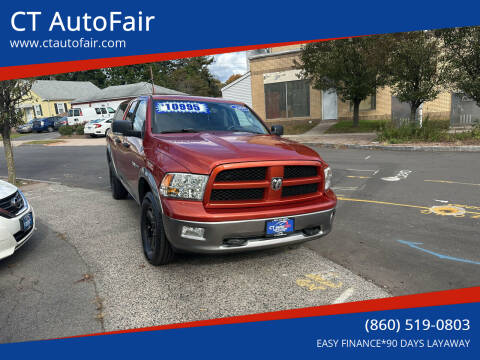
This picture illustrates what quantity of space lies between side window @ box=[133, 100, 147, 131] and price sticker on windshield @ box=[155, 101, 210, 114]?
9.4 inches

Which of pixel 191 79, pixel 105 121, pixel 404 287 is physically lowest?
pixel 404 287

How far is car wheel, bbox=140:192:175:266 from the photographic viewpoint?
12.0 feet

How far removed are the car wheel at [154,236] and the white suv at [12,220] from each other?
1.38 m

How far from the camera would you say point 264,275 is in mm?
3814

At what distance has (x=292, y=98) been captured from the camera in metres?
26.8

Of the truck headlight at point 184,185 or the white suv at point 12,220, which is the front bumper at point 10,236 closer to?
the white suv at point 12,220

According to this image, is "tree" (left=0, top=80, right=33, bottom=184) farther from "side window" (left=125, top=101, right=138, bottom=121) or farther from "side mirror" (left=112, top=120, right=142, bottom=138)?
"side mirror" (left=112, top=120, right=142, bottom=138)

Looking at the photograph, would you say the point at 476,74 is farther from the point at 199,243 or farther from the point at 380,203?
the point at 199,243

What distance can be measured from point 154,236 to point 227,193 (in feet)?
3.18

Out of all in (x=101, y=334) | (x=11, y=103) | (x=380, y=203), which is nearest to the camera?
(x=101, y=334)

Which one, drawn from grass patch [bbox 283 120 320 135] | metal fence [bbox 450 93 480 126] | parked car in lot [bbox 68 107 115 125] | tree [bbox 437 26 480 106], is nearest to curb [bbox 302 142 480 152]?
tree [bbox 437 26 480 106]

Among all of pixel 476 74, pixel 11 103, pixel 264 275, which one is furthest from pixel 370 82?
pixel 264 275

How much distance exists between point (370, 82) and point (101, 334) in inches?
720

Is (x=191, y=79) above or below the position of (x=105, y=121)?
above
